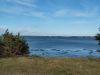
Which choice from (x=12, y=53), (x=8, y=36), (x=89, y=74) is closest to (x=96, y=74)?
(x=89, y=74)

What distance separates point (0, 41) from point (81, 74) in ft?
83.7

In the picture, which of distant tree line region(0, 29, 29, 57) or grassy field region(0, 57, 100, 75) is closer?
grassy field region(0, 57, 100, 75)

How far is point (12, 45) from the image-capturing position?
43.2m

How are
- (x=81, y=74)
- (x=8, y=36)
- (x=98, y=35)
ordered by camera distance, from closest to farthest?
(x=81, y=74) → (x=98, y=35) → (x=8, y=36)

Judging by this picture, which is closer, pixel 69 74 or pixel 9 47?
pixel 69 74

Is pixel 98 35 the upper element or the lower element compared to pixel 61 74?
upper

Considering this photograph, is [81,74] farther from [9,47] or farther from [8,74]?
[9,47]

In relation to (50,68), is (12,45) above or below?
above

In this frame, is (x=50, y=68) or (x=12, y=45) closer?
(x=50, y=68)

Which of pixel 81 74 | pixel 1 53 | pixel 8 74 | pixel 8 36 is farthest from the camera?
pixel 8 36

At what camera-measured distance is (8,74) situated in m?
13.4

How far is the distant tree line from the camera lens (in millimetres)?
41281

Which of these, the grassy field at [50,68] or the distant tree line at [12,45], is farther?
the distant tree line at [12,45]

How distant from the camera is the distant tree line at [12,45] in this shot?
135ft
